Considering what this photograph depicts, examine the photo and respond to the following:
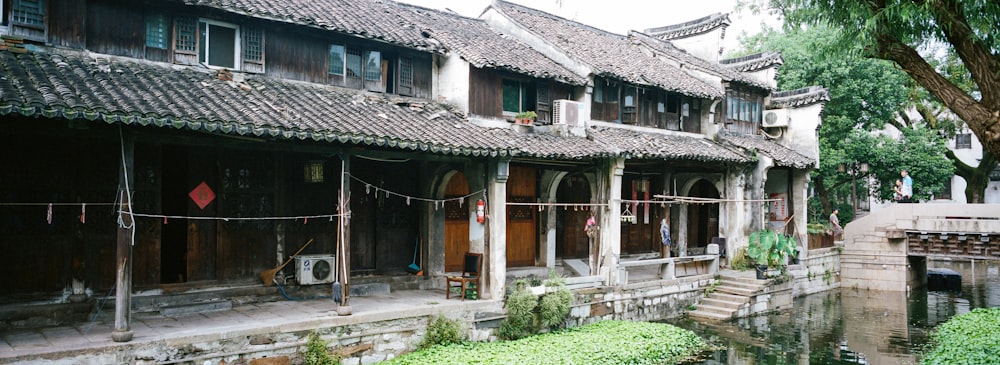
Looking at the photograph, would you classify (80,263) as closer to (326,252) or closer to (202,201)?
(202,201)

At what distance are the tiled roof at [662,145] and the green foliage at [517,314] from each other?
471 cm

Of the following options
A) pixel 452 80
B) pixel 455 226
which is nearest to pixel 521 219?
pixel 455 226

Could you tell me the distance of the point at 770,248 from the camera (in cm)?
2066

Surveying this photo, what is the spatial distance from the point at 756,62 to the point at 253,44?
1893 cm

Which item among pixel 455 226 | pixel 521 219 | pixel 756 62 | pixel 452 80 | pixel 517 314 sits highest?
pixel 756 62

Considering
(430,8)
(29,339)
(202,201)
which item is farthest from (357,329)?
(430,8)

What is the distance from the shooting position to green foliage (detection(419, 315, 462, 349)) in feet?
42.5

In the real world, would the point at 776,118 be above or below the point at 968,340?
above

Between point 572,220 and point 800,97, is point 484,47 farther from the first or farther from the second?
point 800,97

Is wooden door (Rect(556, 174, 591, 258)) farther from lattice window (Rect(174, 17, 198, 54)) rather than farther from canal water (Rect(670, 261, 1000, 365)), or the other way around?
lattice window (Rect(174, 17, 198, 54))

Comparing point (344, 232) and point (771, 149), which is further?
point (771, 149)

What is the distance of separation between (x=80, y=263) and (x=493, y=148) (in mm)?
7794

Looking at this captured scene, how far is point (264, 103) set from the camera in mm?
12055

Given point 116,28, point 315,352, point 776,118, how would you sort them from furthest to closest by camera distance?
1. point 776,118
2. point 116,28
3. point 315,352
